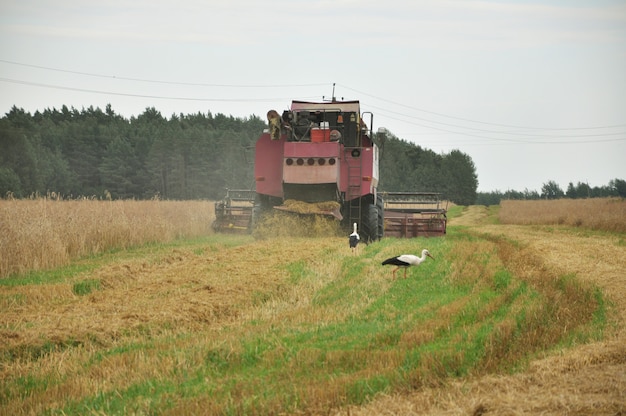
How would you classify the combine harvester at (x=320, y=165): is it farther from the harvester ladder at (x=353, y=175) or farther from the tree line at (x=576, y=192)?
the tree line at (x=576, y=192)

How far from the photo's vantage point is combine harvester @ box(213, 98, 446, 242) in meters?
20.3

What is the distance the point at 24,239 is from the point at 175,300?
664 centimetres

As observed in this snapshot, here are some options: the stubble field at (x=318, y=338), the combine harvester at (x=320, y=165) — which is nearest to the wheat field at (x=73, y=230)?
the stubble field at (x=318, y=338)

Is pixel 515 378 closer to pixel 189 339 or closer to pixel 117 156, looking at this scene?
pixel 189 339

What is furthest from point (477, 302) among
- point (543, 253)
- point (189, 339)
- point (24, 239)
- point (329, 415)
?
point (24, 239)

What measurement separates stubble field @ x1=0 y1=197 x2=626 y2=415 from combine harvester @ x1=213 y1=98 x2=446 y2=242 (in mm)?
5254

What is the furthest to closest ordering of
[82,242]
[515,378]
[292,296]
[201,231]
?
[201,231] < [82,242] < [292,296] < [515,378]

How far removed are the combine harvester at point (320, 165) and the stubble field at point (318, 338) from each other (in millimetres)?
5254

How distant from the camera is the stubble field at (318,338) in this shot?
20.7 feet

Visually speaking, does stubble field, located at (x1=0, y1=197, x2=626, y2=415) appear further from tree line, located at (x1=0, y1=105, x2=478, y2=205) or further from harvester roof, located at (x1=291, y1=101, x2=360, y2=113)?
tree line, located at (x1=0, y1=105, x2=478, y2=205)

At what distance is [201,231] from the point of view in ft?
90.3

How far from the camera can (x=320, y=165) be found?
20266mm

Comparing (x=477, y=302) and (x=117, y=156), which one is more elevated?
(x=117, y=156)

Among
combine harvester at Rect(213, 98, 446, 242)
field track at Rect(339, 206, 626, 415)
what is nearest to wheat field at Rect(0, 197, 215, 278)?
combine harvester at Rect(213, 98, 446, 242)
